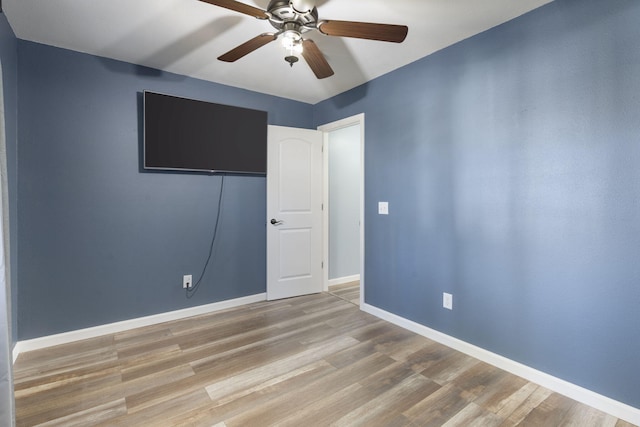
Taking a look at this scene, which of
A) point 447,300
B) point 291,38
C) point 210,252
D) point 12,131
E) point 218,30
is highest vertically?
point 218,30

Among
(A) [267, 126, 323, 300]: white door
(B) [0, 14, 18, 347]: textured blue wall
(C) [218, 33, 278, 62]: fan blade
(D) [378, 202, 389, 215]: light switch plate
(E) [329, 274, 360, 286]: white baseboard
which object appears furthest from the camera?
(E) [329, 274, 360, 286]: white baseboard

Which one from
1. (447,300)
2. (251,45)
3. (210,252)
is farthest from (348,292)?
Answer: (251,45)

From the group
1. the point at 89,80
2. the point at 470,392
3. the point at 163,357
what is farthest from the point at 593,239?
the point at 89,80

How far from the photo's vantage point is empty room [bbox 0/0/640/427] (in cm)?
179

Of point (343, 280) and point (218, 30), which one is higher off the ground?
point (218, 30)

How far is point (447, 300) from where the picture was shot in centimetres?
262

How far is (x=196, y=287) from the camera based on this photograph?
3.26 metres

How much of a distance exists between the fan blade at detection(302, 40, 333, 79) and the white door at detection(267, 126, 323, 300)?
154 cm

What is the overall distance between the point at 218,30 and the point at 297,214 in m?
2.13

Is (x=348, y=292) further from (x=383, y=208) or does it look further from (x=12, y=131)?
(x=12, y=131)

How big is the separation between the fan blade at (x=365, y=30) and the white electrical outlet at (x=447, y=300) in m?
1.98

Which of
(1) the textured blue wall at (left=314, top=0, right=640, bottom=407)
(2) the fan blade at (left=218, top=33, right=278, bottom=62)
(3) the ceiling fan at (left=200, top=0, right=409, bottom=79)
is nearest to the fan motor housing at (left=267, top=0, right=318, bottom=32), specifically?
(3) the ceiling fan at (left=200, top=0, right=409, bottom=79)

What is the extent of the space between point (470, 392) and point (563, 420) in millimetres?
471

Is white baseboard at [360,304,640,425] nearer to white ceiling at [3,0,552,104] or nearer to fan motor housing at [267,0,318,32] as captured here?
white ceiling at [3,0,552,104]
